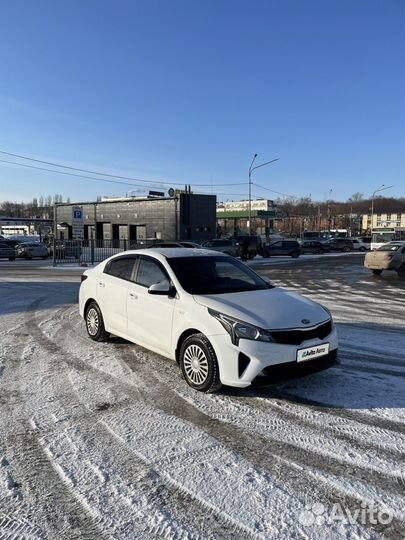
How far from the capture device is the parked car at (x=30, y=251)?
3800 cm

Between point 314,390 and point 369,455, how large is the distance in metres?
1.40

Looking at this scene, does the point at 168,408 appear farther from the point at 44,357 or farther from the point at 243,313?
the point at 44,357

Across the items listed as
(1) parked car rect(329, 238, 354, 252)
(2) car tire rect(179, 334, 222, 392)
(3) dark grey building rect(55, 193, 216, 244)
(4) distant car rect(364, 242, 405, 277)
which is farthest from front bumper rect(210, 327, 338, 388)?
(1) parked car rect(329, 238, 354, 252)

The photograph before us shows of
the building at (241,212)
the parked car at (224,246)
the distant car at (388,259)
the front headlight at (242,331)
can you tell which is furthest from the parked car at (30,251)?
the building at (241,212)

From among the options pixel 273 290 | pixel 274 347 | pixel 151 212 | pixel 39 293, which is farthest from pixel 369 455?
pixel 151 212

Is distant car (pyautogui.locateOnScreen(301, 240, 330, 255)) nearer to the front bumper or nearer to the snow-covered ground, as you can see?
the snow-covered ground

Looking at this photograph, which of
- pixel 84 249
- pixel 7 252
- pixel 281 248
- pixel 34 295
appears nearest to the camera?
pixel 34 295

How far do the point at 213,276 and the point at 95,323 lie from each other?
7.90 ft

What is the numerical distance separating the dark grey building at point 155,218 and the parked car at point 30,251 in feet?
37.3

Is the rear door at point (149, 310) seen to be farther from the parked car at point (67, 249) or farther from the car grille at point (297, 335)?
the parked car at point (67, 249)

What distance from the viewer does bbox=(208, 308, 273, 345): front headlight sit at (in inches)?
173

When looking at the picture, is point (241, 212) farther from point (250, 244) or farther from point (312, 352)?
point (312, 352)

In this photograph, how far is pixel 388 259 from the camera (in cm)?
1970

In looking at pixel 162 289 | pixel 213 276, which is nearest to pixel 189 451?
pixel 162 289
